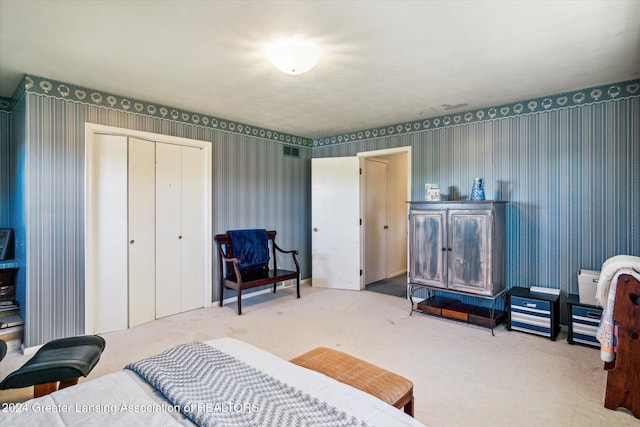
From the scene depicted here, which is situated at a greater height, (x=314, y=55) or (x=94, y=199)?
(x=314, y=55)

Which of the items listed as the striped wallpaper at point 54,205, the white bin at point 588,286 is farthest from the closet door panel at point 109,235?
the white bin at point 588,286

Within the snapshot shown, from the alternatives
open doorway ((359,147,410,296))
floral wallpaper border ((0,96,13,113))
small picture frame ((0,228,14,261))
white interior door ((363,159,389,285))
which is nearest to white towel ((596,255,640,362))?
open doorway ((359,147,410,296))

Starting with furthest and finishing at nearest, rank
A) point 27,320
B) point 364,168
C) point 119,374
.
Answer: point 364,168 < point 27,320 < point 119,374

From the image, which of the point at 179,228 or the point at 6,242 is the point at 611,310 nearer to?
the point at 179,228

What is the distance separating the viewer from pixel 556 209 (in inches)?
140

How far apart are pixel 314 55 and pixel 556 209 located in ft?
9.83

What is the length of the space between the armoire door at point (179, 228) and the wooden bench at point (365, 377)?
8.89 feet

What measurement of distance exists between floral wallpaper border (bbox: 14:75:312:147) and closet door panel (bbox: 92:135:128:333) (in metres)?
0.37

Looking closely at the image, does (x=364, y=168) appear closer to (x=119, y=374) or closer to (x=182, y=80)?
(x=182, y=80)

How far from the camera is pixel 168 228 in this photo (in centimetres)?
403

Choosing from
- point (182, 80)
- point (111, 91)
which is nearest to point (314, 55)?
point (182, 80)

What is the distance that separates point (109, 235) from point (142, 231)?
1.09 feet

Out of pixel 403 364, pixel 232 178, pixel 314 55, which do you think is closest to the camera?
pixel 314 55

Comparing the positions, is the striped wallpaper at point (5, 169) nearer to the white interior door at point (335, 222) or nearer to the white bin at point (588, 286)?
the white interior door at point (335, 222)
